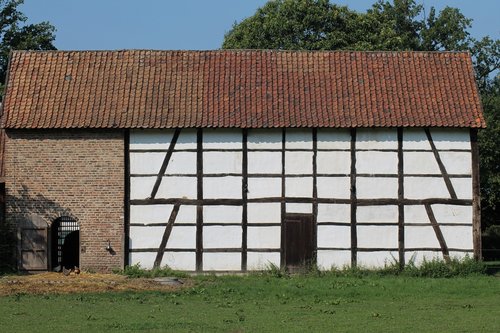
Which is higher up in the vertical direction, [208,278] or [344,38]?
[344,38]

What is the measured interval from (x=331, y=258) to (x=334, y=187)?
2052 millimetres

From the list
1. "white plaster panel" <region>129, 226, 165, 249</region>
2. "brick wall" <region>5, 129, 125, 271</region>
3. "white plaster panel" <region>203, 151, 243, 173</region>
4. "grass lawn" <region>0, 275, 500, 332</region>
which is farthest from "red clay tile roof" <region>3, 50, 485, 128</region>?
"grass lawn" <region>0, 275, 500, 332</region>

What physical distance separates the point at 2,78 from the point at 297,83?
2367 cm

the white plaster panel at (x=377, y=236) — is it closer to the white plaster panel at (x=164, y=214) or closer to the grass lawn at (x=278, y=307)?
the grass lawn at (x=278, y=307)

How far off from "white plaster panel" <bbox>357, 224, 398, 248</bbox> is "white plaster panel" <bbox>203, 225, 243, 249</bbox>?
3.50m

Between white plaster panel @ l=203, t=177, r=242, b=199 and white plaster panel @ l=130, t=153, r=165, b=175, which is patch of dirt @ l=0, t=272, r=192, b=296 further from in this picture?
white plaster panel @ l=130, t=153, r=165, b=175

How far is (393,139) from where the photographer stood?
31.3 metres

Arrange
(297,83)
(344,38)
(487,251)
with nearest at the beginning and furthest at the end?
(297,83)
(487,251)
(344,38)

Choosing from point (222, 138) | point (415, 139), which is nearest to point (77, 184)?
point (222, 138)

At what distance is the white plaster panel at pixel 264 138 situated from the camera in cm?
3122

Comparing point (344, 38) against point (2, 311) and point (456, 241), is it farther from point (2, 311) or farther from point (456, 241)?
point (2, 311)

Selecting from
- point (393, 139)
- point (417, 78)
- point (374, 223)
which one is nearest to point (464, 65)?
point (417, 78)

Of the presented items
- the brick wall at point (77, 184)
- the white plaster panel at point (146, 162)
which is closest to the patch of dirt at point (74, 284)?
the brick wall at point (77, 184)

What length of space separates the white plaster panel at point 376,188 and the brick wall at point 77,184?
271 inches
